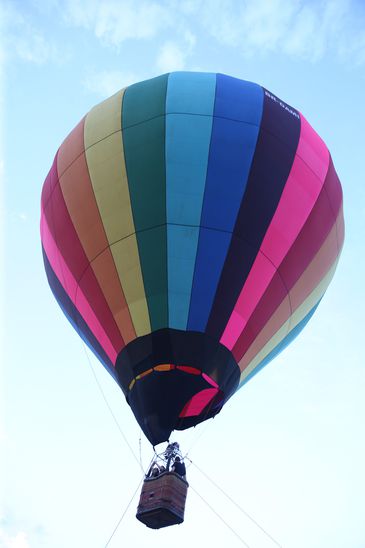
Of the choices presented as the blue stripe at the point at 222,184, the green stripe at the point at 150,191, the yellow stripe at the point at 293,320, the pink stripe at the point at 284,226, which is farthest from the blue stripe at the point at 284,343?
the green stripe at the point at 150,191

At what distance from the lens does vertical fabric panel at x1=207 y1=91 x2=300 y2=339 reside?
8977mm

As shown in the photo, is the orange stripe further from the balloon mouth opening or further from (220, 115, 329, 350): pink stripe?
(220, 115, 329, 350): pink stripe

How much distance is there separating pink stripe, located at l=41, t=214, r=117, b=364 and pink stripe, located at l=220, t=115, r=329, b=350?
175 centimetres

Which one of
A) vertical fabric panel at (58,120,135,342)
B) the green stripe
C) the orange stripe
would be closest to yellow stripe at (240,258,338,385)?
the orange stripe

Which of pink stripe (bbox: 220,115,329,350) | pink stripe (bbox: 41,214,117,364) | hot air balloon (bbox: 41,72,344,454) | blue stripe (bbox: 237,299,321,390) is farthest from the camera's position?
blue stripe (bbox: 237,299,321,390)

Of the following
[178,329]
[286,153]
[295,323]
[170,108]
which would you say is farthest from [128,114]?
[295,323]

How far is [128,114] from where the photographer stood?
9656 mm

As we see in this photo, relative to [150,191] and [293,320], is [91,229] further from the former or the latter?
[293,320]

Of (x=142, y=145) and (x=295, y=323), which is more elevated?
(x=142, y=145)

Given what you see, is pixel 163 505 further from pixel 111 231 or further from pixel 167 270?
pixel 111 231

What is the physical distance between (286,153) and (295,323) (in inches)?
105

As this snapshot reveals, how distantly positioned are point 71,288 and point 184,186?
8.03ft

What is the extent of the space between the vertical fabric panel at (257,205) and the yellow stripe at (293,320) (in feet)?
3.69

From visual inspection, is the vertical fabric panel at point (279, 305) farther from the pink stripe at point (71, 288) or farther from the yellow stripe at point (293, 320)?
the pink stripe at point (71, 288)
